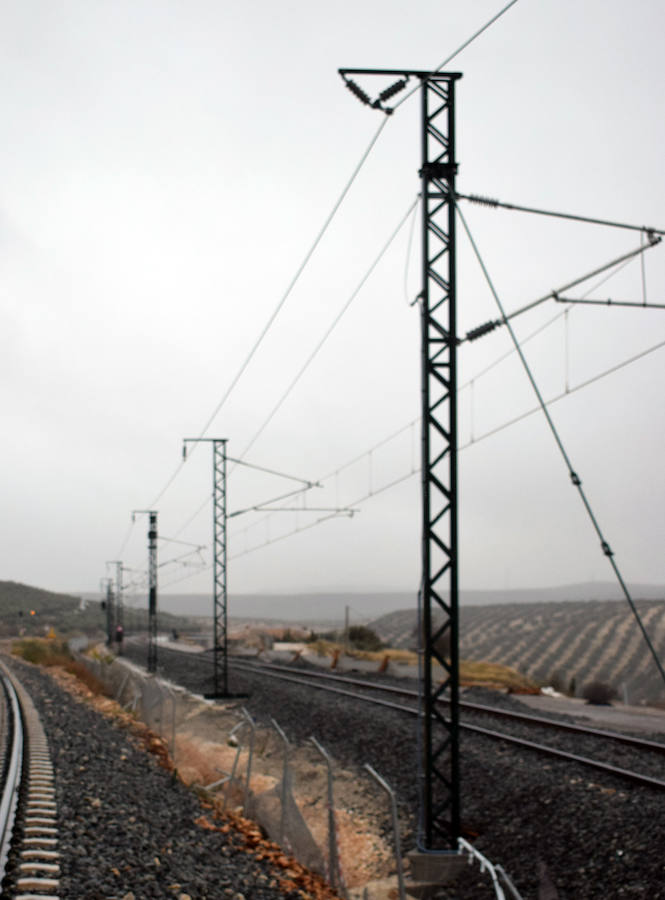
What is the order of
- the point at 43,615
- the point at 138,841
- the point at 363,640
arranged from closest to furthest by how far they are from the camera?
the point at 138,841 < the point at 363,640 < the point at 43,615

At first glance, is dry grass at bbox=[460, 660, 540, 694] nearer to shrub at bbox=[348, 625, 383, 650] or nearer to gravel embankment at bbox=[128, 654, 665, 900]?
gravel embankment at bbox=[128, 654, 665, 900]

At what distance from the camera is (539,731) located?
19.7 meters

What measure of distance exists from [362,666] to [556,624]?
143 ft

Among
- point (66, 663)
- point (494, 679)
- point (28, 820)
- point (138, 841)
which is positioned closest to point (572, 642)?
point (494, 679)

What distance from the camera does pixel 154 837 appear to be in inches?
393

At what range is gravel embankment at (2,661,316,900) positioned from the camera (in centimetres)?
817

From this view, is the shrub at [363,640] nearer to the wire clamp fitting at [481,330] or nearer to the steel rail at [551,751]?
the steel rail at [551,751]

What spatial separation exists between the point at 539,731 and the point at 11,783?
1242 centimetres

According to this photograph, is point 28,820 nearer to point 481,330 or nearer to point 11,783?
point 11,783

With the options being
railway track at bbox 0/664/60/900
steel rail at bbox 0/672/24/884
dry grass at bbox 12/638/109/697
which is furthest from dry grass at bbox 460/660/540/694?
railway track at bbox 0/664/60/900

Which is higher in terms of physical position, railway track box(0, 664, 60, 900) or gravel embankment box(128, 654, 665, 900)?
railway track box(0, 664, 60, 900)

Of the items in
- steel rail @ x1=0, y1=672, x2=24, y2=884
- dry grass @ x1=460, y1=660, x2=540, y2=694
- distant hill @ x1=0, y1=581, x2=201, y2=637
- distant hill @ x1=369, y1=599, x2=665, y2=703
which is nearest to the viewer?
steel rail @ x1=0, y1=672, x2=24, y2=884

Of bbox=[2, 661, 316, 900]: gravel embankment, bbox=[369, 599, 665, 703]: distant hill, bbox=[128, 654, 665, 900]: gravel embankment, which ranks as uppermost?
bbox=[2, 661, 316, 900]: gravel embankment

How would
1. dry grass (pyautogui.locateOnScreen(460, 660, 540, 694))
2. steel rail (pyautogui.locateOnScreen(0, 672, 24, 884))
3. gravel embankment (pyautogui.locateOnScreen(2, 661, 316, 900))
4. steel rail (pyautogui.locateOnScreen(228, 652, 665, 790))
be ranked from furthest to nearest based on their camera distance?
dry grass (pyautogui.locateOnScreen(460, 660, 540, 694)), steel rail (pyautogui.locateOnScreen(228, 652, 665, 790)), steel rail (pyautogui.locateOnScreen(0, 672, 24, 884)), gravel embankment (pyautogui.locateOnScreen(2, 661, 316, 900))
